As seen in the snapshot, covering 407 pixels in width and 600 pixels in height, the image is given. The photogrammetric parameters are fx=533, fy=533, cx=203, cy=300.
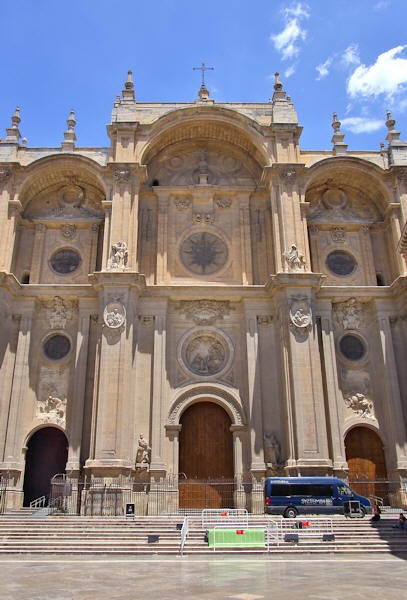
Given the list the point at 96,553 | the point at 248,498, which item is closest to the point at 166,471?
the point at 248,498

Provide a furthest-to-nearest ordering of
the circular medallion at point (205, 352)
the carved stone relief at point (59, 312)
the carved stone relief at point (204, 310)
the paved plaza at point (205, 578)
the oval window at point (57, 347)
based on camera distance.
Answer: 1. the carved stone relief at point (204, 310)
2. the carved stone relief at point (59, 312)
3. the oval window at point (57, 347)
4. the circular medallion at point (205, 352)
5. the paved plaza at point (205, 578)

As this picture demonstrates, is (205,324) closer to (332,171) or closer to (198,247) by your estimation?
(198,247)

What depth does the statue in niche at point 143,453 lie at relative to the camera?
22656 mm

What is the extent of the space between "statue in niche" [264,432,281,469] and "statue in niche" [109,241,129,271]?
10.1 meters

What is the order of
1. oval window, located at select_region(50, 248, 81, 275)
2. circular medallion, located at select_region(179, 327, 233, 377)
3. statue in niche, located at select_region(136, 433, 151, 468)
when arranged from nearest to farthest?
statue in niche, located at select_region(136, 433, 151, 468)
circular medallion, located at select_region(179, 327, 233, 377)
oval window, located at select_region(50, 248, 81, 275)

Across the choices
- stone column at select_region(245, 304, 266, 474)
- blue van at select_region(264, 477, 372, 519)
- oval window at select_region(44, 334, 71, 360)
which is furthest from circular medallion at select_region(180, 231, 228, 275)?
blue van at select_region(264, 477, 372, 519)

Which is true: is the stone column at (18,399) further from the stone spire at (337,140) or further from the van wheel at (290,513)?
the stone spire at (337,140)

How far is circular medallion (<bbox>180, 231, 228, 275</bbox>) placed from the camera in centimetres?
2758

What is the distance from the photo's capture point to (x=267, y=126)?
28.4 meters

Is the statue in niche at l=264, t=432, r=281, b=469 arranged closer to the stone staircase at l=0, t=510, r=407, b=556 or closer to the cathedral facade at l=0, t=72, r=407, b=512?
the cathedral facade at l=0, t=72, r=407, b=512

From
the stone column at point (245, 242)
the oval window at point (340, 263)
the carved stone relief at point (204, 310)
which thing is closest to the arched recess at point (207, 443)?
the carved stone relief at point (204, 310)

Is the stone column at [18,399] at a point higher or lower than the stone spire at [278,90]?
lower

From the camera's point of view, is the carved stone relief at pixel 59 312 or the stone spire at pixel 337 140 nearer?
the carved stone relief at pixel 59 312

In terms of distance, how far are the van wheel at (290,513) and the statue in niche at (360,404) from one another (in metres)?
7.16
